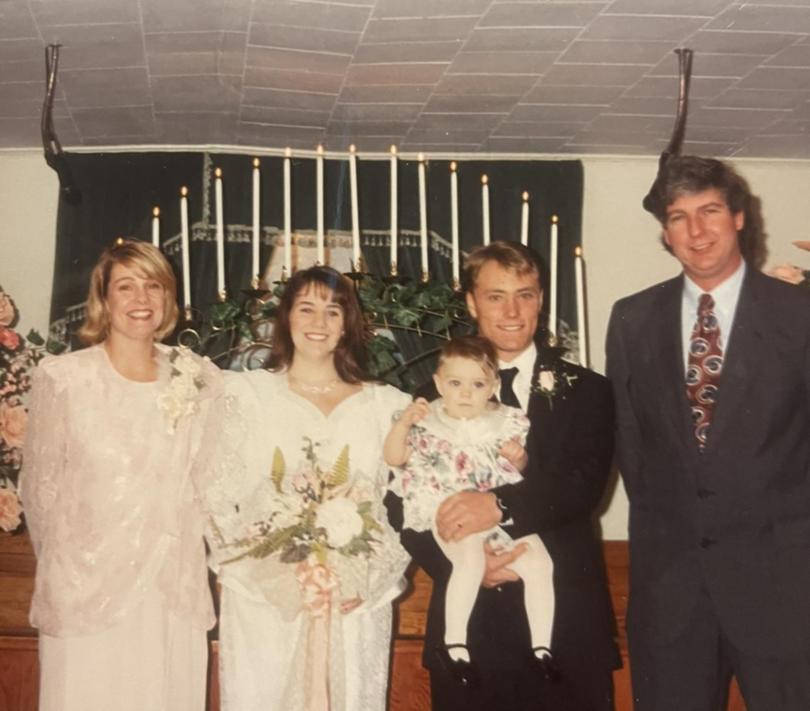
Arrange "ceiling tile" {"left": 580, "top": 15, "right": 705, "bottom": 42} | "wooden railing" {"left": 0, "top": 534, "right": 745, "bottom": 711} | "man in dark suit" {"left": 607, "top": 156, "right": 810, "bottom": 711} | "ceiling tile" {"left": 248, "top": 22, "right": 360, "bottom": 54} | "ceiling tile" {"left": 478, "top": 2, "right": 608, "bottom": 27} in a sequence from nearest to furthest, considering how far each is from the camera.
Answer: "man in dark suit" {"left": 607, "top": 156, "right": 810, "bottom": 711}, "wooden railing" {"left": 0, "top": 534, "right": 745, "bottom": 711}, "ceiling tile" {"left": 478, "top": 2, "right": 608, "bottom": 27}, "ceiling tile" {"left": 580, "top": 15, "right": 705, "bottom": 42}, "ceiling tile" {"left": 248, "top": 22, "right": 360, "bottom": 54}

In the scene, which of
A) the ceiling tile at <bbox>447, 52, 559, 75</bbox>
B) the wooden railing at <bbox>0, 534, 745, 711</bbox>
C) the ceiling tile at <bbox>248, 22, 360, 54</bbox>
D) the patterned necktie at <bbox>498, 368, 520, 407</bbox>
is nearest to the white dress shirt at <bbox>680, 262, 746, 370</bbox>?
the patterned necktie at <bbox>498, 368, 520, 407</bbox>

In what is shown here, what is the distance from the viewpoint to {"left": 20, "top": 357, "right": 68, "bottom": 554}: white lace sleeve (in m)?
2.40

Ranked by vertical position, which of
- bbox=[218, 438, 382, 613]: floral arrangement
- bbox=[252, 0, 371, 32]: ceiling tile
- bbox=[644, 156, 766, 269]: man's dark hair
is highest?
bbox=[252, 0, 371, 32]: ceiling tile

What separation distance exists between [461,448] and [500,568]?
0.31 metres

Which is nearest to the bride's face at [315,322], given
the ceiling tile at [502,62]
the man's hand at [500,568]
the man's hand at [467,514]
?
the man's hand at [467,514]

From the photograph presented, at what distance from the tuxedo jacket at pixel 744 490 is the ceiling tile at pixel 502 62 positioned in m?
1.58

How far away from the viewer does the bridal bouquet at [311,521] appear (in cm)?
232

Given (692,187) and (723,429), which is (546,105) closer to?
(692,187)

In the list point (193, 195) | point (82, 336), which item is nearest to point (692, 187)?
point (82, 336)

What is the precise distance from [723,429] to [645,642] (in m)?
0.58

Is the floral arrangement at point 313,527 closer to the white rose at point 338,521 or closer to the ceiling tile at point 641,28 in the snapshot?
the white rose at point 338,521

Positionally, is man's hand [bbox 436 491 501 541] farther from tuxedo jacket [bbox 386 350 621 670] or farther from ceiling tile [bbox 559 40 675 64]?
ceiling tile [bbox 559 40 675 64]

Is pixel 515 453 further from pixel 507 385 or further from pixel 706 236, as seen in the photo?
pixel 706 236

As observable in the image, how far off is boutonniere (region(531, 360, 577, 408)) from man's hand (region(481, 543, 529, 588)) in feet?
1.22
